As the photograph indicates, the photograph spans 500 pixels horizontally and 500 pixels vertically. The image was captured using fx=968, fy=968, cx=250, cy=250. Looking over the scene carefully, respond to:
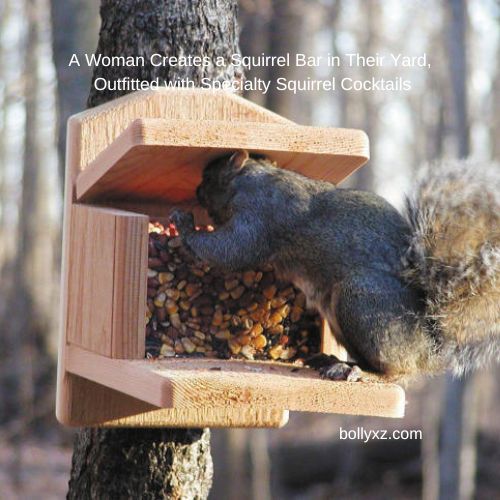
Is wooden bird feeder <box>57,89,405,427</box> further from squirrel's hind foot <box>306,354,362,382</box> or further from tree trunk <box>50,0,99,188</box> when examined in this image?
tree trunk <box>50,0,99,188</box>

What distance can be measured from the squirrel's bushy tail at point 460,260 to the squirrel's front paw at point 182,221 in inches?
22.5

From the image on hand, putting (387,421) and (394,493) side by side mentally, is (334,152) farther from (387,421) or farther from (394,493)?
(387,421)

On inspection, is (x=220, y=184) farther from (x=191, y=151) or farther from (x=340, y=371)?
(x=340, y=371)

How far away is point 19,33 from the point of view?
14.0m

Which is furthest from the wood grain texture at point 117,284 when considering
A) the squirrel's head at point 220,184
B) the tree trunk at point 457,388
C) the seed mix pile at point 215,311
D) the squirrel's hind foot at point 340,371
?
the tree trunk at point 457,388

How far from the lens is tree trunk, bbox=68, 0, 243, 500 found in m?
2.70

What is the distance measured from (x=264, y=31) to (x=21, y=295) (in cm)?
474

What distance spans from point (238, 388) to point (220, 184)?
715 mm

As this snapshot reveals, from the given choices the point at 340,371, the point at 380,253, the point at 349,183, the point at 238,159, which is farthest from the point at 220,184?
the point at 349,183

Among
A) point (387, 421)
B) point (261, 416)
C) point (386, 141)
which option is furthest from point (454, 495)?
point (386, 141)

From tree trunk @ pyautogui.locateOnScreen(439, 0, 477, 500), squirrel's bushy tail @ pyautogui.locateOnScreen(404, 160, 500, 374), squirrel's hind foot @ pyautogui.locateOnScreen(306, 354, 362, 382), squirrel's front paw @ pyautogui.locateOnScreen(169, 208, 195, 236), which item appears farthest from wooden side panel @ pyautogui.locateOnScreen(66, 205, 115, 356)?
tree trunk @ pyautogui.locateOnScreen(439, 0, 477, 500)

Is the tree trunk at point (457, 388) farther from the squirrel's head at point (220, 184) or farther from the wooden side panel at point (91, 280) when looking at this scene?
the wooden side panel at point (91, 280)

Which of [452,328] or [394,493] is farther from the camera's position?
[394,493]

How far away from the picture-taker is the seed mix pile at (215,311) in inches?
98.7
